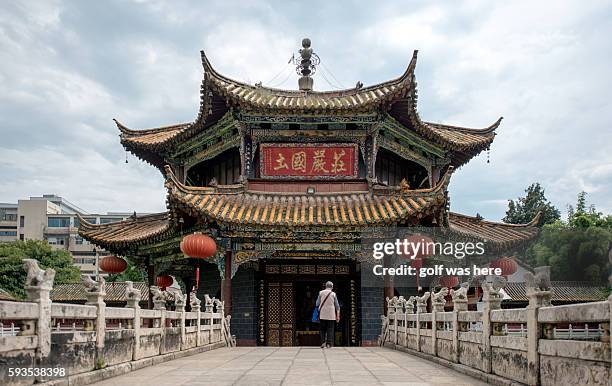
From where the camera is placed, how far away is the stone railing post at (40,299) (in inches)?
242

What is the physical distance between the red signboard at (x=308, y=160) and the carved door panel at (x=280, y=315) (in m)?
3.22

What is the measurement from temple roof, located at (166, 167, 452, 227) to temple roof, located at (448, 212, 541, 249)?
87.4 inches

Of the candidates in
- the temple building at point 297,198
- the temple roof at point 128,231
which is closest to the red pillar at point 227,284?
the temple building at point 297,198

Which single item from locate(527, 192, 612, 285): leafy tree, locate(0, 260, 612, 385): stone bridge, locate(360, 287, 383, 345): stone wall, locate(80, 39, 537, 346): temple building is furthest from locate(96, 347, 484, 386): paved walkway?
locate(527, 192, 612, 285): leafy tree

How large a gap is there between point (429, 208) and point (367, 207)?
5.58 ft

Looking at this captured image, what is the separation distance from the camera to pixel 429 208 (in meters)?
15.2

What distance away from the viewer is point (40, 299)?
20.3 feet

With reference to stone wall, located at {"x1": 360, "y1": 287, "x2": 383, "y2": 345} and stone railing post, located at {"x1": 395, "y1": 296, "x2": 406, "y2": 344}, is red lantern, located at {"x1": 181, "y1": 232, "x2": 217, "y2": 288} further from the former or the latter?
stone railing post, located at {"x1": 395, "y1": 296, "x2": 406, "y2": 344}

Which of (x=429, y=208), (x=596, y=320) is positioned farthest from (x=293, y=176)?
(x=596, y=320)

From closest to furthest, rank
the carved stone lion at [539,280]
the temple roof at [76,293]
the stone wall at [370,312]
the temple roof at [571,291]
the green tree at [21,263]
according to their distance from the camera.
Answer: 1. the carved stone lion at [539,280]
2. the stone wall at [370,312]
3. the temple roof at [571,291]
4. the temple roof at [76,293]
5. the green tree at [21,263]

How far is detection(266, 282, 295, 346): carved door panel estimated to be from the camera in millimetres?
17484

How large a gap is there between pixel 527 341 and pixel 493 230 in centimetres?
1281

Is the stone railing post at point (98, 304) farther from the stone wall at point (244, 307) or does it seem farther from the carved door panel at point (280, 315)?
the carved door panel at point (280, 315)

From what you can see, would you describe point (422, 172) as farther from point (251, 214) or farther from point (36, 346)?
point (36, 346)
